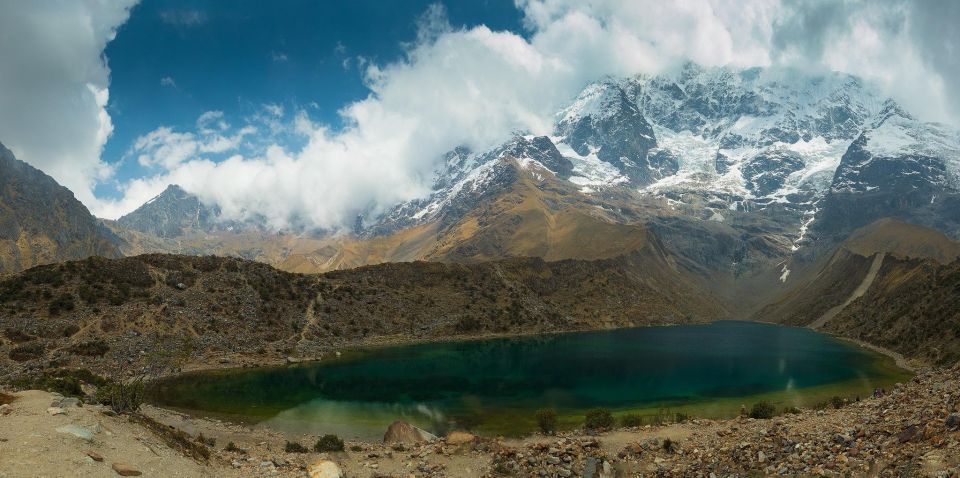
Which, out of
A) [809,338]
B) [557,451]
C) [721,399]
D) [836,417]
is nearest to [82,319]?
[557,451]

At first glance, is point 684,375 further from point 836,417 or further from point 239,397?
point 239,397

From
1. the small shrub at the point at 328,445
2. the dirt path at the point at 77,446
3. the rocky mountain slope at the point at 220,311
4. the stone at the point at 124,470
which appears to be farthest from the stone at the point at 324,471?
the rocky mountain slope at the point at 220,311

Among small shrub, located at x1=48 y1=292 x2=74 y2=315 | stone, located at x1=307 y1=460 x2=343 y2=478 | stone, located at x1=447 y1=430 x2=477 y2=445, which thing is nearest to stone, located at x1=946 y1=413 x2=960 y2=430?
stone, located at x1=447 y1=430 x2=477 y2=445

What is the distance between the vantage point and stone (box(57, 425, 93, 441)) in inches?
1031

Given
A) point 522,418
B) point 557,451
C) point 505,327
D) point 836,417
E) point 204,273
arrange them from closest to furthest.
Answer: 1. point 557,451
2. point 836,417
3. point 522,418
4. point 204,273
5. point 505,327

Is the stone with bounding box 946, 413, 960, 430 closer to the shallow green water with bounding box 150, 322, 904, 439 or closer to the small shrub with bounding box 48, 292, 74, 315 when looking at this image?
the shallow green water with bounding box 150, 322, 904, 439

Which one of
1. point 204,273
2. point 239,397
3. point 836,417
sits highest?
point 204,273

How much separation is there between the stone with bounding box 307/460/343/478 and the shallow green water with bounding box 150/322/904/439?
1967cm

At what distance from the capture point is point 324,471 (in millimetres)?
31578

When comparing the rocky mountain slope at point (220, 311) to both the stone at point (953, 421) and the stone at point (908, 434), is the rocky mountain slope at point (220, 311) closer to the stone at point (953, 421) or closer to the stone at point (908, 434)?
the stone at point (908, 434)

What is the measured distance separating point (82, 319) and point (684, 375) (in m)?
100

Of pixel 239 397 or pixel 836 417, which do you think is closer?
pixel 836 417

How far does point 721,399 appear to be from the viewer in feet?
233

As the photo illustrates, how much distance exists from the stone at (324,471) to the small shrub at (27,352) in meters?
71.0
